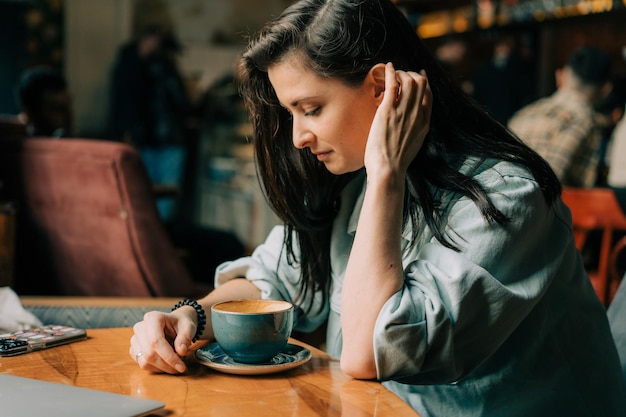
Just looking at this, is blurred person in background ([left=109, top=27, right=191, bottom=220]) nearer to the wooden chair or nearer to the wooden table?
the wooden chair

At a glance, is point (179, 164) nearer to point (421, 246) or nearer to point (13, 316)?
point (13, 316)

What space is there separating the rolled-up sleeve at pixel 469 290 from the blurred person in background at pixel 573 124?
240 cm

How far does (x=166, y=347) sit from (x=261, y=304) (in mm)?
160

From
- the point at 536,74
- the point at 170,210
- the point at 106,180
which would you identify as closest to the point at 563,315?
the point at 106,180

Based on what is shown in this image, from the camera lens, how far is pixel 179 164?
705 centimetres

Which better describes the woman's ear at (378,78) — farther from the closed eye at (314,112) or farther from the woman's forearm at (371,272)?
the woman's forearm at (371,272)

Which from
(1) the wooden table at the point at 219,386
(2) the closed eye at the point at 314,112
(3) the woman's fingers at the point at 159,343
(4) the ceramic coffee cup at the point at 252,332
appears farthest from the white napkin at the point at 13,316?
(2) the closed eye at the point at 314,112

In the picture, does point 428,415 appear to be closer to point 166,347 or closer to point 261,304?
point 261,304

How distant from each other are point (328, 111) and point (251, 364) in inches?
16.4

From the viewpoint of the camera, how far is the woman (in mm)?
1023

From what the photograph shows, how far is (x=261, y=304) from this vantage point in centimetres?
112

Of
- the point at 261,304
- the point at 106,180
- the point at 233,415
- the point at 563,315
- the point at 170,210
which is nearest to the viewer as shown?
the point at 233,415

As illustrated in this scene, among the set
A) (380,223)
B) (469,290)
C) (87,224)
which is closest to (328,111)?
(380,223)

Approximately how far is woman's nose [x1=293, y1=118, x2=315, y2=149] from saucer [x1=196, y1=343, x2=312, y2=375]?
12.9 inches
